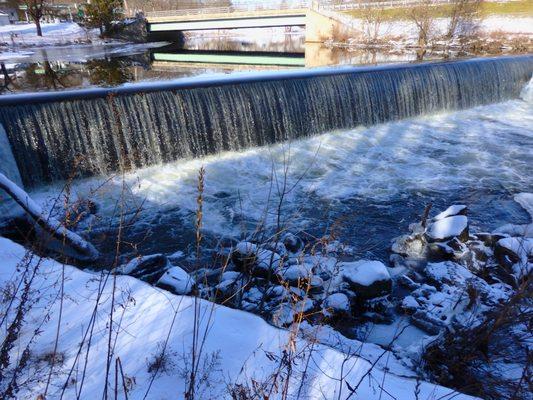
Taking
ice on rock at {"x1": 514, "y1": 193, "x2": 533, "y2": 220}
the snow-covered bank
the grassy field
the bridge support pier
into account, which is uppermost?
the grassy field

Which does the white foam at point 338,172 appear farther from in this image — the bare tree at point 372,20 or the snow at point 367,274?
the bare tree at point 372,20

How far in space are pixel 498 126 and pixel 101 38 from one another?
34863mm

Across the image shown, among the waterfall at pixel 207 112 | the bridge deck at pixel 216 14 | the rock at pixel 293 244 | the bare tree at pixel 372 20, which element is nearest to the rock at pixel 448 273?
the rock at pixel 293 244

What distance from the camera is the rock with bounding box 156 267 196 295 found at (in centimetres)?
393

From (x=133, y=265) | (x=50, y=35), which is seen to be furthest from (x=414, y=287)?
(x=50, y=35)

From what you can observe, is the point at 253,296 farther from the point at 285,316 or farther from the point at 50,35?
the point at 50,35

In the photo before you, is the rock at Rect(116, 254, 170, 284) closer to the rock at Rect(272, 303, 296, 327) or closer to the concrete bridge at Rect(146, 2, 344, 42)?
the rock at Rect(272, 303, 296, 327)

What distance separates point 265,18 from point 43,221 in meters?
32.0

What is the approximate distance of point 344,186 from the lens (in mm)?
8000

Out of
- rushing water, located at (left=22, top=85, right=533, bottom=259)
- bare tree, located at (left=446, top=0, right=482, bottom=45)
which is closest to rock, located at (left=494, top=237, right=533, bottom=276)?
rushing water, located at (left=22, top=85, right=533, bottom=259)

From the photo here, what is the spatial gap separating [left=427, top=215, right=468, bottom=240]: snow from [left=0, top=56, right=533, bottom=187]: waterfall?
4496mm

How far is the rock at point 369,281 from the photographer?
433cm

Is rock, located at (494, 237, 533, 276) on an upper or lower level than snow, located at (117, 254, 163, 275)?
lower

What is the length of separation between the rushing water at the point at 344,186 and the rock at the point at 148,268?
0.91m
